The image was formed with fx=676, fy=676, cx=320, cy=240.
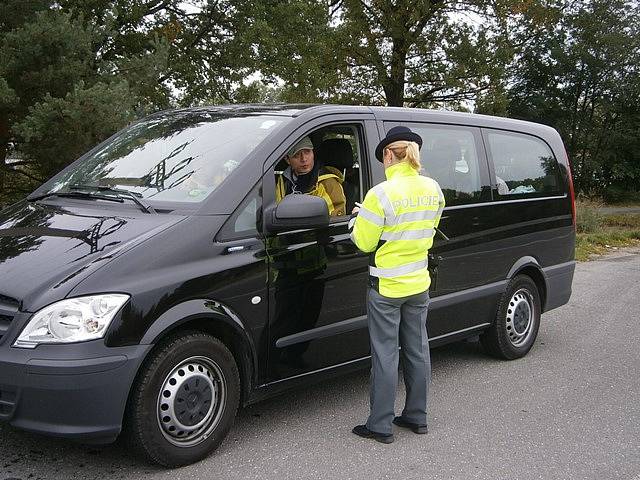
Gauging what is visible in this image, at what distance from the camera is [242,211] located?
12.1 feet

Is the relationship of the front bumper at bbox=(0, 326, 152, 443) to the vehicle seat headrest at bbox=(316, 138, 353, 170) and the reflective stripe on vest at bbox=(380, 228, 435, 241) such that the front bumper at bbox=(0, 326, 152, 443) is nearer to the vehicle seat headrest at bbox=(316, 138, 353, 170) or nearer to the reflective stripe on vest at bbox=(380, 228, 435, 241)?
the reflective stripe on vest at bbox=(380, 228, 435, 241)

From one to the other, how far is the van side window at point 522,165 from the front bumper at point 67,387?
135 inches

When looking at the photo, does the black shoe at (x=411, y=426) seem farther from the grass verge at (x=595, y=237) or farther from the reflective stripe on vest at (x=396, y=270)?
the grass verge at (x=595, y=237)

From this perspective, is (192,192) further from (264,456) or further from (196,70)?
(196,70)

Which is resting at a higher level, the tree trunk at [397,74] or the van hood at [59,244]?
the tree trunk at [397,74]

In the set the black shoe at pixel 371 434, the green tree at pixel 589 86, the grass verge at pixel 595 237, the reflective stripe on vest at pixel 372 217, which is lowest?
the grass verge at pixel 595 237

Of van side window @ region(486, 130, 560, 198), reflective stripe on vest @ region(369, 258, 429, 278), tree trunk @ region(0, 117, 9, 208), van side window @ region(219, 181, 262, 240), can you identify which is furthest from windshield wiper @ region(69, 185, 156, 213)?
tree trunk @ region(0, 117, 9, 208)

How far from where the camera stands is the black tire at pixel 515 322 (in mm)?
5477

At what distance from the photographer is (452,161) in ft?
16.5

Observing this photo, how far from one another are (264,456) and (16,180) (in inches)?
385

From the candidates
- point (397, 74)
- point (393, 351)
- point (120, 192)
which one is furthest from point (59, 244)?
point (397, 74)

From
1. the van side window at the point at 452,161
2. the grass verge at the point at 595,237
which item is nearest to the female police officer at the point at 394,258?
the van side window at the point at 452,161

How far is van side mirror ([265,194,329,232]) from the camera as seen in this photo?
12.1ft

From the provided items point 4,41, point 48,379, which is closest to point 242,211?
point 48,379
